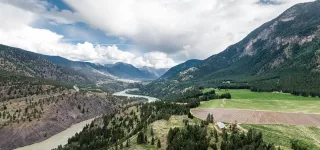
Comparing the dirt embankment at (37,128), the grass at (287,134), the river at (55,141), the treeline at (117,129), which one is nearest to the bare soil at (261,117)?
the grass at (287,134)

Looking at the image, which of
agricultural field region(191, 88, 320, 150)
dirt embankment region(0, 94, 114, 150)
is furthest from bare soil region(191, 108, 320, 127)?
dirt embankment region(0, 94, 114, 150)

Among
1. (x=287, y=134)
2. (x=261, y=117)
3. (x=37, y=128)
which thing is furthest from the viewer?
(x=37, y=128)

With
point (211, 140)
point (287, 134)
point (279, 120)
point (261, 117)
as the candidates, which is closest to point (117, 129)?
point (211, 140)

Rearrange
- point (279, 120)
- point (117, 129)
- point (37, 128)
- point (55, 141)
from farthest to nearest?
1. point (37, 128)
2. point (55, 141)
3. point (117, 129)
4. point (279, 120)

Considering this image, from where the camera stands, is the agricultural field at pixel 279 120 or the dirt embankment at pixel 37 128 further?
the dirt embankment at pixel 37 128

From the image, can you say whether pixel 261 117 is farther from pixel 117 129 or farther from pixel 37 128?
pixel 37 128

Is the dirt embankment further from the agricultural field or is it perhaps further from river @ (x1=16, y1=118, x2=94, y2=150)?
the agricultural field

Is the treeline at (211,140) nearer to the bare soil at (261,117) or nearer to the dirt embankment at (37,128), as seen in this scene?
the bare soil at (261,117)
